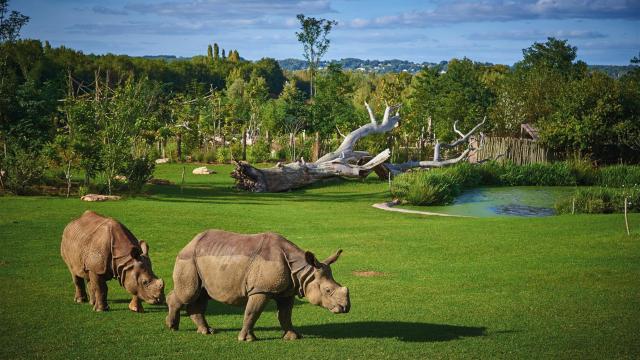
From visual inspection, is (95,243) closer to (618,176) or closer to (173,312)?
(173,312)

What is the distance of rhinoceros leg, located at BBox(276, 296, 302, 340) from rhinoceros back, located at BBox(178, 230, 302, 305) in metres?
0.39

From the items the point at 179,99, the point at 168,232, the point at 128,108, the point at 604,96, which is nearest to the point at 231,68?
the point at 179,99

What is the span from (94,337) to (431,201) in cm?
A: 2060

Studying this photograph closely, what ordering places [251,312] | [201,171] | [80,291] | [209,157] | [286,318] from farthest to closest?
[209,157] → [201,171] → [80,291] → [286,318] → [251,312]

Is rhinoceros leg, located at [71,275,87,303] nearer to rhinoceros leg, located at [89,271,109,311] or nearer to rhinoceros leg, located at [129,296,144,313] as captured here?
rhinoceros leg, located at [89,271,109,311]

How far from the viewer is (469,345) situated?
10.8 m

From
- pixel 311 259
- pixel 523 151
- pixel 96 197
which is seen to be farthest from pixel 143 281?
pixel 523 151

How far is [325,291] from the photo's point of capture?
399 inches

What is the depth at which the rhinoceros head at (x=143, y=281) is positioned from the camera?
38.1 ft

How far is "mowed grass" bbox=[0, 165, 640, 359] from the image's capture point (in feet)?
35.2

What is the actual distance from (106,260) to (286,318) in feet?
11.0

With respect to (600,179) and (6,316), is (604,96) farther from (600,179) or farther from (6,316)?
(6,316)

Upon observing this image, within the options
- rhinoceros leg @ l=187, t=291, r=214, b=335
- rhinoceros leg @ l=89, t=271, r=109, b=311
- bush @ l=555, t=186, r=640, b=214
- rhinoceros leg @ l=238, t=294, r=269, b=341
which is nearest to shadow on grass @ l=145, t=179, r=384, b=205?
bush @ l=555, t=186, r=640, b=214

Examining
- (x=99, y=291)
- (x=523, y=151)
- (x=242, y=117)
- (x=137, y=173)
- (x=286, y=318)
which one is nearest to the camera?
(x=286, y=318)
